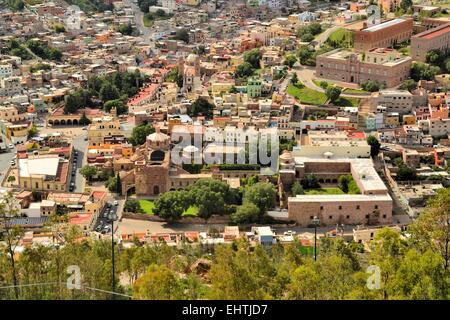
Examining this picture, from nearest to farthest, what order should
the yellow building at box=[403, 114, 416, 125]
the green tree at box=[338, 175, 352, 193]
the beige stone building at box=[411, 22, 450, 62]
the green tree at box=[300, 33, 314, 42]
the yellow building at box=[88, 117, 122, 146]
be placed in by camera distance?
1. the green tree at box=[338, 175, 352, 193]
2. the yellow building at box=[88, 117, 122, 146]
3. the yellow building at box=[403, 114, 416, 125]
4. the beige stone building at box=[411, 22, 450, 62]
5. the green tree at box=[300, 33, 314, 42]

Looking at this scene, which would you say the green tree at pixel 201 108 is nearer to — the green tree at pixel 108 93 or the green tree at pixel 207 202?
the green tree at pixel 108 93

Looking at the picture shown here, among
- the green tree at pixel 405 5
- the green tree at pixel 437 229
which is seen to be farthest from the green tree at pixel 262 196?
the green tree at pixel 405 5

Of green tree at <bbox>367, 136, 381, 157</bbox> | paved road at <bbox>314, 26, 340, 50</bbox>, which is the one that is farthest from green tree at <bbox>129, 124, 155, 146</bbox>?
paved road at <bbox>314, 26, 340, 50</bbox>

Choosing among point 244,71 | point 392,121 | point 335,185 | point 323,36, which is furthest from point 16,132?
point 323,36

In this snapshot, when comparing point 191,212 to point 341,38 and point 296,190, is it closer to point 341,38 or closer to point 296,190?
point 296,190

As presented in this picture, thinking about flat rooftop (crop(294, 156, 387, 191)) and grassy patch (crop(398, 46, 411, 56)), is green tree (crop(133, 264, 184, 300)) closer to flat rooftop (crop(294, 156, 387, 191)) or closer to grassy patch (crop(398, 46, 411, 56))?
flat rooftop (crop(294, 156, 387, 191))
